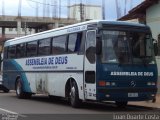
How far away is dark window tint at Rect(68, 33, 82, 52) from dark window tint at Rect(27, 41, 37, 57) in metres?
4.18

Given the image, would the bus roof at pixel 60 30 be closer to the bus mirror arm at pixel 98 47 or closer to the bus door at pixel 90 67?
the bus door at pixel 90 67

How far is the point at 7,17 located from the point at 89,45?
72.6m

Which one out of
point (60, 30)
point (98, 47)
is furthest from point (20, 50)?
point (98, 47)

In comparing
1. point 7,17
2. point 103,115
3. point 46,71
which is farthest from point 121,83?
point 7,17

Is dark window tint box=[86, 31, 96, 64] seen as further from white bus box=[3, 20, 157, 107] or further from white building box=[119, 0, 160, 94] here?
white building box=[119, 0, 160, 94]

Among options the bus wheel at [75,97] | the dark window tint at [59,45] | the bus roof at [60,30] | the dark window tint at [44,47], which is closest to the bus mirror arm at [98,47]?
the bus roof at [60,30]

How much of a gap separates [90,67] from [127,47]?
5.08ft

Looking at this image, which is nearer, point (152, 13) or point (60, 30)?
point (60, 30)

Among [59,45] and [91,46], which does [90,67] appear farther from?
[59,45]

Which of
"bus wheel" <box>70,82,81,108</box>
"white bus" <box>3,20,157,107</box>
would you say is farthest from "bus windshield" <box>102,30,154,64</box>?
"bus wheel" <box>70,82,81,108</box>

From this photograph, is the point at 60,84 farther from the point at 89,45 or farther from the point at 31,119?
the point at 31,119

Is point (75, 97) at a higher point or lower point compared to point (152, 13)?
lower

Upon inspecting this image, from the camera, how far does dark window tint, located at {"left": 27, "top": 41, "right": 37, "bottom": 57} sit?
911 inches

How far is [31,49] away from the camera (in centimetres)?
2369
